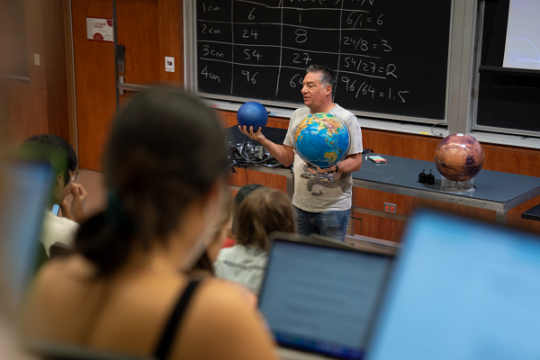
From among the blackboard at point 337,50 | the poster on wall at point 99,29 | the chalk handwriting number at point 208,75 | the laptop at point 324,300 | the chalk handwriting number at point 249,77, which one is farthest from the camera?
the poster on wall at point 99,29

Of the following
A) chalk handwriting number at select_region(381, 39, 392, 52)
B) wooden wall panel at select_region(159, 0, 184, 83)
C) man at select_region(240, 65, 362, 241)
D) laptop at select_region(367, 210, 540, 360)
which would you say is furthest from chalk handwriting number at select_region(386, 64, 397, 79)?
laptop at select_region(367, 210, 540, 360)

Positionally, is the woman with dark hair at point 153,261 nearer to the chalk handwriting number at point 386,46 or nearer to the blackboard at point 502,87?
the blackboard at point 502,87

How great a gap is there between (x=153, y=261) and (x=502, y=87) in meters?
4.27

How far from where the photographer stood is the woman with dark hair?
1.98 feet

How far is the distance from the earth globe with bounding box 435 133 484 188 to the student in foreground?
172cm

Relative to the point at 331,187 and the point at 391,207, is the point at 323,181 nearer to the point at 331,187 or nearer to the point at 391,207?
the point at 331,187

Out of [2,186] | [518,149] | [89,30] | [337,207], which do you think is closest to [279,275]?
[2,186]

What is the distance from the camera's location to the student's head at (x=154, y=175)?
608mm

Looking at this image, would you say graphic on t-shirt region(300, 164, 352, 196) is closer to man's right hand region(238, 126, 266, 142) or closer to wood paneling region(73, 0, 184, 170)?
man's right hand region(238, 126, 266, 142)

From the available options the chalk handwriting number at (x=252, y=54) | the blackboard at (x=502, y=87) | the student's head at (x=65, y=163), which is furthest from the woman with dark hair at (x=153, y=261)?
the chalk handwriting number at (x=252, y=54)

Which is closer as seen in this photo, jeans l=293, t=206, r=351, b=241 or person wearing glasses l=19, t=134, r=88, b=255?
person wearing glasses l=19, t=134, r=88, b=255

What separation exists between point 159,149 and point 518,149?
168 inches

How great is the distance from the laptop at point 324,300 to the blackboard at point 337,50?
3863mm

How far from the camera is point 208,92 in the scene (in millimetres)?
5977
